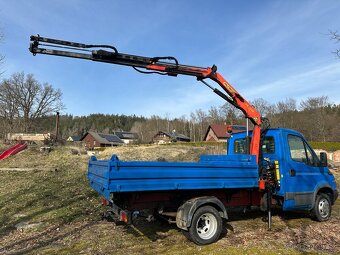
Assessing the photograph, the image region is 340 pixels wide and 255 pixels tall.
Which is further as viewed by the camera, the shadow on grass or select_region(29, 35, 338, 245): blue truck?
the shadow on grass

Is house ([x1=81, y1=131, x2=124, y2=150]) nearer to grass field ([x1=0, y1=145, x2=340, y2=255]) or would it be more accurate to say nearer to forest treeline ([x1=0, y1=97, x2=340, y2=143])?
forest treeline ([x1=0, y1=97, x2=340, y2=143])

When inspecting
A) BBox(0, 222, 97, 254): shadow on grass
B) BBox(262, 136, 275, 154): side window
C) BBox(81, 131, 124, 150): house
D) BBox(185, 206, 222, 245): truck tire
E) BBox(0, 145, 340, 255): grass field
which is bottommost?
BBox(0, 222, 97, 254): shadow on grass

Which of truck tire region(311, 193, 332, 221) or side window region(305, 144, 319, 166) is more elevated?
side window region(305, 144, 319, 166)

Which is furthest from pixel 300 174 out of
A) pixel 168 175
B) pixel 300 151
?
pixel 168 175

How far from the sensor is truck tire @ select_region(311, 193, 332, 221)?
29.3ft

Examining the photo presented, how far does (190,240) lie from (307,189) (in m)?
3.56

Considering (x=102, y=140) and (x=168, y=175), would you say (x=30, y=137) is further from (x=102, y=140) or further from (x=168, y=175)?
(x=102, y=140)

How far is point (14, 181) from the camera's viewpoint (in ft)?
51.6

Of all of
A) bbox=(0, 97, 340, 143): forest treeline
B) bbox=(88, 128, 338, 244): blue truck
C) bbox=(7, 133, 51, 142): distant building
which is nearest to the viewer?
bbox=(88, 128, 338, 244): blue truck

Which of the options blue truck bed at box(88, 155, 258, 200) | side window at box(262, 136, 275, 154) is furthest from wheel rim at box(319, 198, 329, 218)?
blue truck bed at box(88, 155, 258, 200)

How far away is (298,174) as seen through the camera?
336 inches

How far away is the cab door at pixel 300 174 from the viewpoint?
8359 mm

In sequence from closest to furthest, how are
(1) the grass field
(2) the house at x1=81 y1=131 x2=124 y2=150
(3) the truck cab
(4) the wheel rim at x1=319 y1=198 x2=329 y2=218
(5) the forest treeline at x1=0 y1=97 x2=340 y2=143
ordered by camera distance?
(1) the grass field → (3) the truck cab → (4) the wheel rim at x1=319 y1=198 x2=329 y2=218 → (5) the forest treeline at x1=0 y1=97 x2=340 y2=143 → (2) the house at x1=81 y1=131 x2=124 y2=150

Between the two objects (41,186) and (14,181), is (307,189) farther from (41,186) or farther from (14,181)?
(14,181)
